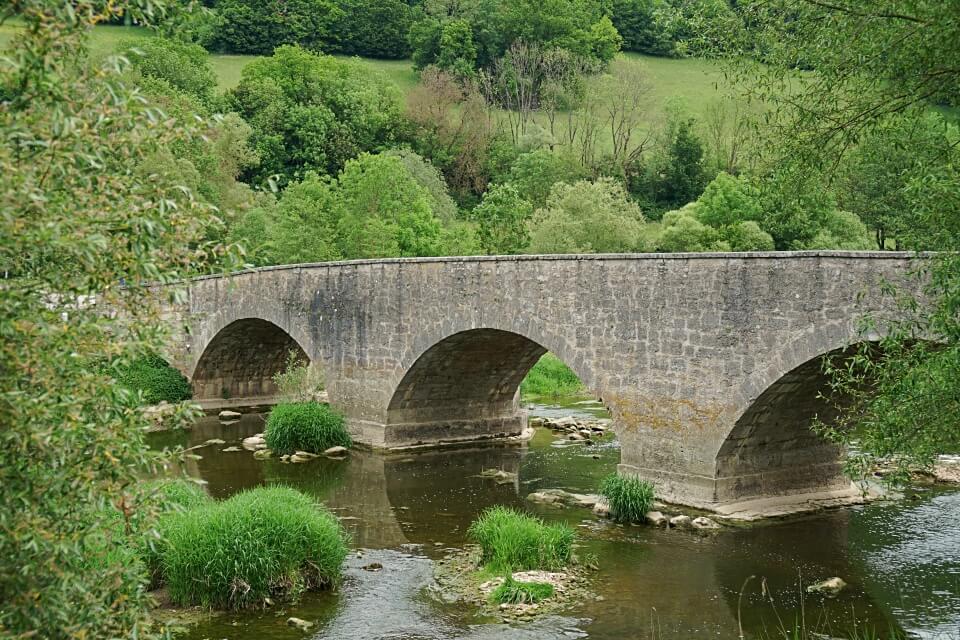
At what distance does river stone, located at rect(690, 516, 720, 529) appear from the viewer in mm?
16359

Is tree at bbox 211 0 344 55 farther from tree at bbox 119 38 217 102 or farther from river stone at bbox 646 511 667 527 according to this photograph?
river stone at bbox 646 511 667 527

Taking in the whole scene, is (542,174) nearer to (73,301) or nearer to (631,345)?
(631,345)

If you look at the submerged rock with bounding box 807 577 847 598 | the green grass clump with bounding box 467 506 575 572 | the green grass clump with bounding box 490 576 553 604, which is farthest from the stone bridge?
the green grass clump with bounding box 490 576 553 604

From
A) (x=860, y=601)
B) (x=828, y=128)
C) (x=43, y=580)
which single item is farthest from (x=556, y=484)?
(x=43, y=580)

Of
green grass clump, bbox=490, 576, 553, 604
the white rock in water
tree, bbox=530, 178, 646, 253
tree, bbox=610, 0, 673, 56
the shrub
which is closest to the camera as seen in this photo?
green grass clump, bbox=490, 576, 553, 604

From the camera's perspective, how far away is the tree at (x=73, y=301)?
17.4 ft

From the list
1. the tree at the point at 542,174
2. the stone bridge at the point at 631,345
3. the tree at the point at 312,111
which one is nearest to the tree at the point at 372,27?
the tree at the point at 312,111

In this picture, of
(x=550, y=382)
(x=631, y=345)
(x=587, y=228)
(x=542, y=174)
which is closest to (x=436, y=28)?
(x=542, y=174)

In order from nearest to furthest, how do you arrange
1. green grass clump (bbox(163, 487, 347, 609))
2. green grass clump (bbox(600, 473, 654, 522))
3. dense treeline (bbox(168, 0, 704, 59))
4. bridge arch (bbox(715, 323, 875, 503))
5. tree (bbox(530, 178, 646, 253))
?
green grass clump (bbox(163, 487, 347, 609)) → bridge arch (bbox(715, 323, 875, 503)) → green grass clump (bbox(600, 473, 654, 522)) → tree (bbox(530, 178, 646, 253)) → dense treeline (bbox(168, 0, 704, 59))

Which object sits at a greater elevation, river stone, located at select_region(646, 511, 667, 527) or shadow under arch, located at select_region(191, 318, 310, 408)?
shadow under arch, located at select_region(191, 318, 310, 408)

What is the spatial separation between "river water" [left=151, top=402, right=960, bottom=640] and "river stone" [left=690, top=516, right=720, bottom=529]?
235 mm

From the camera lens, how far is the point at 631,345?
59.2ft

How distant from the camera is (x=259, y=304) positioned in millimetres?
27656

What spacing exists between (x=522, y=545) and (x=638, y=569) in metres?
1.67
